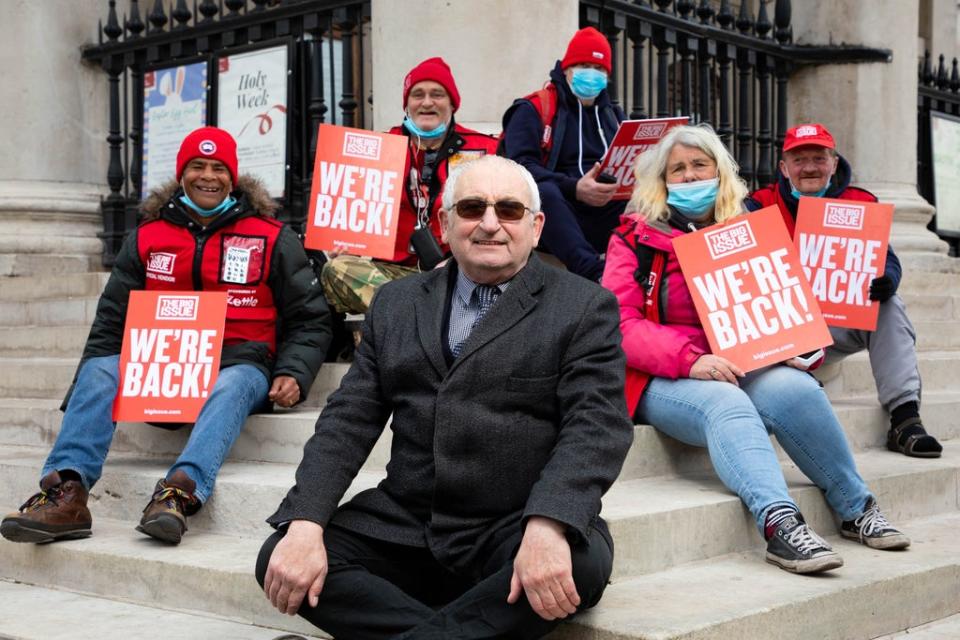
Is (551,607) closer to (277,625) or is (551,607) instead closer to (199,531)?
(277,625)

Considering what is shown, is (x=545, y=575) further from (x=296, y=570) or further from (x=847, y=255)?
(x=847, y=255)

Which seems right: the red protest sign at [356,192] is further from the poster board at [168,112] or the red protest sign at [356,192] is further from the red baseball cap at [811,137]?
the poster board at [168,112]

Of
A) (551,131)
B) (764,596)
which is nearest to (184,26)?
(551,131)

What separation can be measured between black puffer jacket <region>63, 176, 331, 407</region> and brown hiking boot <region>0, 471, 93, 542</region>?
679mm

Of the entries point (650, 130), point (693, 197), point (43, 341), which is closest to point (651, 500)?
point (693, 197)

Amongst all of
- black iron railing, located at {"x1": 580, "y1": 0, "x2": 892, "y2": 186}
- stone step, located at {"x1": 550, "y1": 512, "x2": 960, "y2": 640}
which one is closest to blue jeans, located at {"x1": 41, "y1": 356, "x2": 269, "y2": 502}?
stone step, located at {"x1": 550, "y1": 512, "x2": 960, "y2": 640}

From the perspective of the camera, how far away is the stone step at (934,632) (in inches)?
171

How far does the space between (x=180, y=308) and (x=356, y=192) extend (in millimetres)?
988

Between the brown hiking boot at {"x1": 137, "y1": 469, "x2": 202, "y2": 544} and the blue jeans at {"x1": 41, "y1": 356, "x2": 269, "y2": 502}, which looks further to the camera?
the blue jeans at {"x1": 41, "y1": 356, "x2": 269, "y2": 502}

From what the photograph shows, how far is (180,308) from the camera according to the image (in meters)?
5.53

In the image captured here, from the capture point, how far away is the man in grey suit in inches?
138

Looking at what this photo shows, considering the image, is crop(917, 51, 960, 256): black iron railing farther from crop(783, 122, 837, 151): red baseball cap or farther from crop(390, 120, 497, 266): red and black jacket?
crop(390, 120, 497, 266): red and black jacket

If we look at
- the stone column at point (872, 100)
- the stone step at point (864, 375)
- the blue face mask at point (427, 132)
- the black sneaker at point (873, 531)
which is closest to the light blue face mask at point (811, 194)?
the stone step at point (864, 375)

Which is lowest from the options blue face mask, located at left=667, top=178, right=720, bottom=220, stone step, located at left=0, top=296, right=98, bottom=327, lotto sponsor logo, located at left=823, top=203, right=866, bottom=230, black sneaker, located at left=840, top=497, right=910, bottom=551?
black sneaker, located at left=840, top=497, right=910, bottom=551
